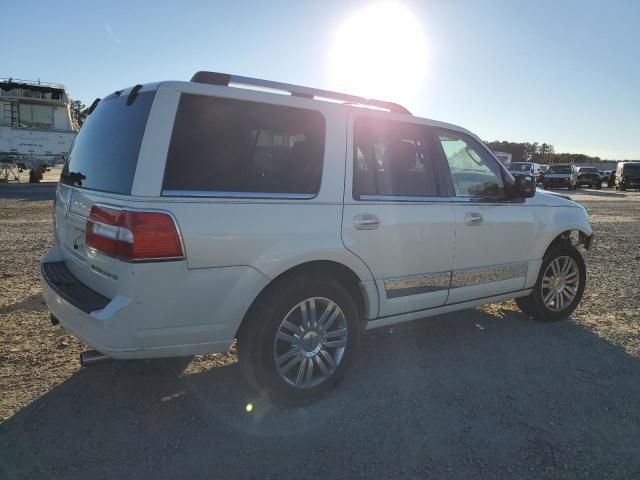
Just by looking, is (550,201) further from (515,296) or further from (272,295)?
(272,295)

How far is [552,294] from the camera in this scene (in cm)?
489

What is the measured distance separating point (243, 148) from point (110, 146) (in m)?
0.82

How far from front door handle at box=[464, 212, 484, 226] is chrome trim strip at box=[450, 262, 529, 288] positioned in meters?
0.39

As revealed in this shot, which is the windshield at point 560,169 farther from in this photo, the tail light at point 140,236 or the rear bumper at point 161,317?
the tail light at point 140,236

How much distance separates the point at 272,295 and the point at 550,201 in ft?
10.4

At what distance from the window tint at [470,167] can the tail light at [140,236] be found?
2.40 meters

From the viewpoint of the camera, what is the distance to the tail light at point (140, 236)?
250 centimetres

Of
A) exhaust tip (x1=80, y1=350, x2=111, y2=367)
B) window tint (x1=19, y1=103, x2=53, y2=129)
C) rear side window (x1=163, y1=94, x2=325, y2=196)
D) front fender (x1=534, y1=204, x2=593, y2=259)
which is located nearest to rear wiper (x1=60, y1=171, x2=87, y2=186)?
rear side window (x1=163, y1=94, x2=325, y2=196)

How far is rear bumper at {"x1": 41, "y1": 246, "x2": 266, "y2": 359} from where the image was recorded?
2.56 m

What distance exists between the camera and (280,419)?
3023mm

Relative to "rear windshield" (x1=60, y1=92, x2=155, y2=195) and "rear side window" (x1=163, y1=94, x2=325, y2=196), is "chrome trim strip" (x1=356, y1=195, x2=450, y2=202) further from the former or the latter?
"rear windshield" (x1=60, y1=92, x2=155, y2=195)

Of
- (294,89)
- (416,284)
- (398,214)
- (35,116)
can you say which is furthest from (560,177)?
(35,116)

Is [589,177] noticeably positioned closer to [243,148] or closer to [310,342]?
[310,342]

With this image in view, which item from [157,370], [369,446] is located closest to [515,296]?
[369,446]
